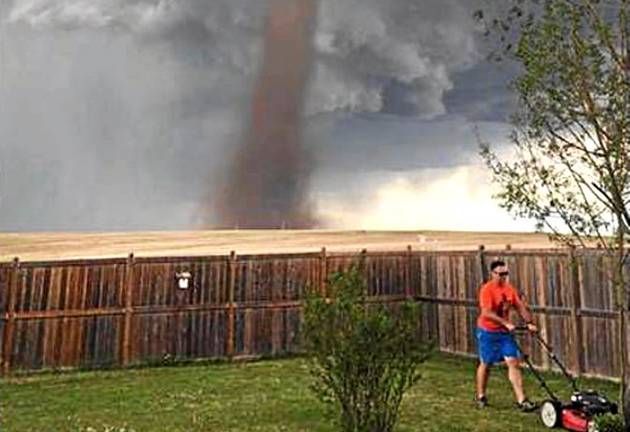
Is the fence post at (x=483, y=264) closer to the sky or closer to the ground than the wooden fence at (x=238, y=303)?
closer to the sky

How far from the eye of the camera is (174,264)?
11.8 metres

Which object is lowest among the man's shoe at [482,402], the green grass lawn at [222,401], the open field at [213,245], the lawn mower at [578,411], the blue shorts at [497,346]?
the green grass lawn at [222,401]

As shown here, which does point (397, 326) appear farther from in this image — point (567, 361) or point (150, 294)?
point (150, 294)

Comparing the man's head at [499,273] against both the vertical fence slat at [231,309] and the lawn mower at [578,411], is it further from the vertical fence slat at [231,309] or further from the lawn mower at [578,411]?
the vertical fence slat at [231,309]

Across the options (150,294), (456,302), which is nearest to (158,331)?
(150,294)

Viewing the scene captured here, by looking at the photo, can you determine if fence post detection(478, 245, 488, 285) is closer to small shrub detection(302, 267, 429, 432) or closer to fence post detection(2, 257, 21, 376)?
small shrub detection(302, 267, 429, 432)

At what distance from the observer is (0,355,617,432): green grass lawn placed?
6754mm

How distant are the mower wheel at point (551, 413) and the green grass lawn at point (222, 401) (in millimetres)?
171

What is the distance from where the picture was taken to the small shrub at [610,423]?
18.6 feet

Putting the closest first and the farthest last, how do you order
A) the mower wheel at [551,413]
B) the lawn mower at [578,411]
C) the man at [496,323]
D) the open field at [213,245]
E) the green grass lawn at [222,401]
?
the lawn mower at [578,411] < the mower wheel at [551,413] < the green grass lawn at [222,401] < the man at [496,323] < the open field at [213,245]

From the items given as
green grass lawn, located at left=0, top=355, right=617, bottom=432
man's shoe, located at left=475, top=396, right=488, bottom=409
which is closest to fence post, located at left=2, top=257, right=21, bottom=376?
green grass lawn, located at left=0, top=355, right=617, bottom=432

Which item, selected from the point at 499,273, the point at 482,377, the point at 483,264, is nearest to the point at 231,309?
the point at 483,264

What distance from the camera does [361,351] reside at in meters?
4.65

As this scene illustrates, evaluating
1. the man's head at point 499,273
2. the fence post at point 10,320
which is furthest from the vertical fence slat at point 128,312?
the man's head at point 499,273
